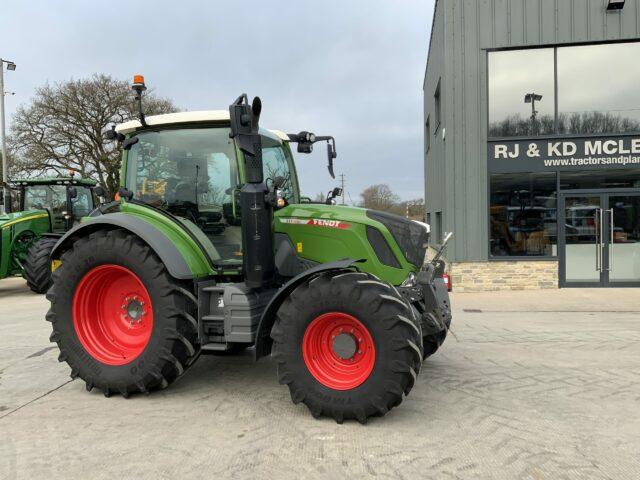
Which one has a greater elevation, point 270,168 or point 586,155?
point 586,155

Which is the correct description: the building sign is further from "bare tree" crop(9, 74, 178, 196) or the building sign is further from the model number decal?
"bare tree" crop(9, 74, 178, 196)

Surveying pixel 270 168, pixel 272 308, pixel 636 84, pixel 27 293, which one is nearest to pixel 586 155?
pixel 636 84

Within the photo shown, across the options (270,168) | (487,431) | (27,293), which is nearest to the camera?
(487,431)

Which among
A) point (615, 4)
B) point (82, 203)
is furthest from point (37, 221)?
point (615, 4)

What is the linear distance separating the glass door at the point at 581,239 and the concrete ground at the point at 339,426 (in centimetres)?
541

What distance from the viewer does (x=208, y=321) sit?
408 cm

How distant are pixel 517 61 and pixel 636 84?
262cm

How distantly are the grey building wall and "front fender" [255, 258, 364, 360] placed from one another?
7.52 m

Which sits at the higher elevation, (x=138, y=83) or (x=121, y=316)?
(x=138, y=83)

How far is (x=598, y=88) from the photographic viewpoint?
10.9m

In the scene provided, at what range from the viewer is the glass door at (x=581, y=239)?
35.4 ft

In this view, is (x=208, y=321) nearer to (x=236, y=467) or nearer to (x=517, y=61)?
(x=236, y=467)

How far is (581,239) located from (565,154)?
1.82 m

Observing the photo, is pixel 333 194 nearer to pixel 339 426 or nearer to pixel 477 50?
pixel 339 426
